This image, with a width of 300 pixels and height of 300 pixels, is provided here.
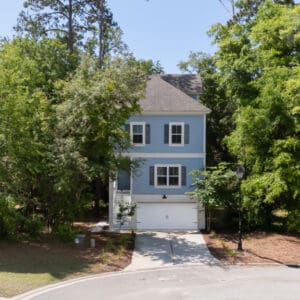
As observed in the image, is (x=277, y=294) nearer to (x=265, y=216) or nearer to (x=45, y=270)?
(x=45, y=270)

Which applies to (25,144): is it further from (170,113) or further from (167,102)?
(167,102)

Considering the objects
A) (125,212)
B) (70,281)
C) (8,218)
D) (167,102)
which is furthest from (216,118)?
(70,281)

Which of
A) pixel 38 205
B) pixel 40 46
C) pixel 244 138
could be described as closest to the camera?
pixel 38 205

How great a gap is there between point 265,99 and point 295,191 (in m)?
5.11

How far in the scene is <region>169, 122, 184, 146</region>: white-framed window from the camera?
25.5 m

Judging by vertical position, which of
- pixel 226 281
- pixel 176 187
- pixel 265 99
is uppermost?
pixel 265 99

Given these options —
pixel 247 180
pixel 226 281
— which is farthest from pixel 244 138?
pixel 226 281

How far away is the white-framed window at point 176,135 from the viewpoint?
25.5 metres

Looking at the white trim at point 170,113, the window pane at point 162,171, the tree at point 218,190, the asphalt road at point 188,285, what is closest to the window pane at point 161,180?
the window pane at point 162,171

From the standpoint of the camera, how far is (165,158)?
2555 centimetres

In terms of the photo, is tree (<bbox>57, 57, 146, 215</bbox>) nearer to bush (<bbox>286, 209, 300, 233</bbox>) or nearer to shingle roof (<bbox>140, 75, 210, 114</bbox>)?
shingle roof (<bbox>140, 75, 210, 114</bbox>)

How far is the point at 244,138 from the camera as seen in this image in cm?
2289

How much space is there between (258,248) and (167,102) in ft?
35.5

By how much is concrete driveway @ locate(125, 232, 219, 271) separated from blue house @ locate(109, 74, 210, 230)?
1859mm
